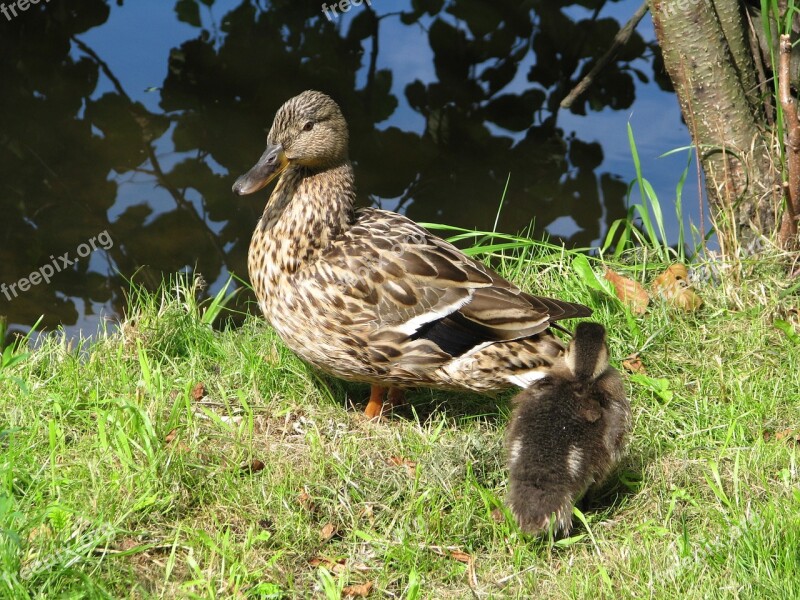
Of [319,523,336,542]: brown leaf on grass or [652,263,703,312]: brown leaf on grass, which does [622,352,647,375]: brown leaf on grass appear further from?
[319,523,336,542]: brown leaf on grass

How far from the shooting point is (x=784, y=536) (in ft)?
10.1

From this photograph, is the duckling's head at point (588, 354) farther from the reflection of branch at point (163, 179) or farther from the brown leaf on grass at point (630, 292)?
the reflection of branch at point (163, 179)

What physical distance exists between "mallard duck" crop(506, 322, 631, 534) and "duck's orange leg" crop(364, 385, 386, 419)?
2.24 feet

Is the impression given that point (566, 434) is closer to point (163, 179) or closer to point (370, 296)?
point (370, 296)

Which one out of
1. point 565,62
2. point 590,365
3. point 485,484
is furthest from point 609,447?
point 565,62

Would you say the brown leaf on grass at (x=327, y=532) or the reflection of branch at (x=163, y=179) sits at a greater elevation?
the reflection of branch at (x=163, y=179)

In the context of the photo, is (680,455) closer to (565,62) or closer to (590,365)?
(590,365)

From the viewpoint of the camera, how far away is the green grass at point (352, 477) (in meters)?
3.10

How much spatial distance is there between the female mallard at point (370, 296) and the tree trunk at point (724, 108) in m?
1.40

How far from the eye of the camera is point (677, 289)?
4559mm

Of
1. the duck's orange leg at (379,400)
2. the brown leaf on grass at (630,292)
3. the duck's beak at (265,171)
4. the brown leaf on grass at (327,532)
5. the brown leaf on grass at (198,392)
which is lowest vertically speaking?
the brown leaf on grass at (630,292)

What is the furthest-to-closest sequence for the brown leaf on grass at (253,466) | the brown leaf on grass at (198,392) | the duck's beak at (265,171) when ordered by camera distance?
the brown leaf on grass at (198,392) → the duck's beak at (265,171) → the brown leaf on grass at (253,466)

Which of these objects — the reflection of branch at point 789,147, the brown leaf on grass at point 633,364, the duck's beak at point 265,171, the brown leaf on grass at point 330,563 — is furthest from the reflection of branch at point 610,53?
the brown leaf on grass at point 330,563

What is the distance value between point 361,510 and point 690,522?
1.15 metres
